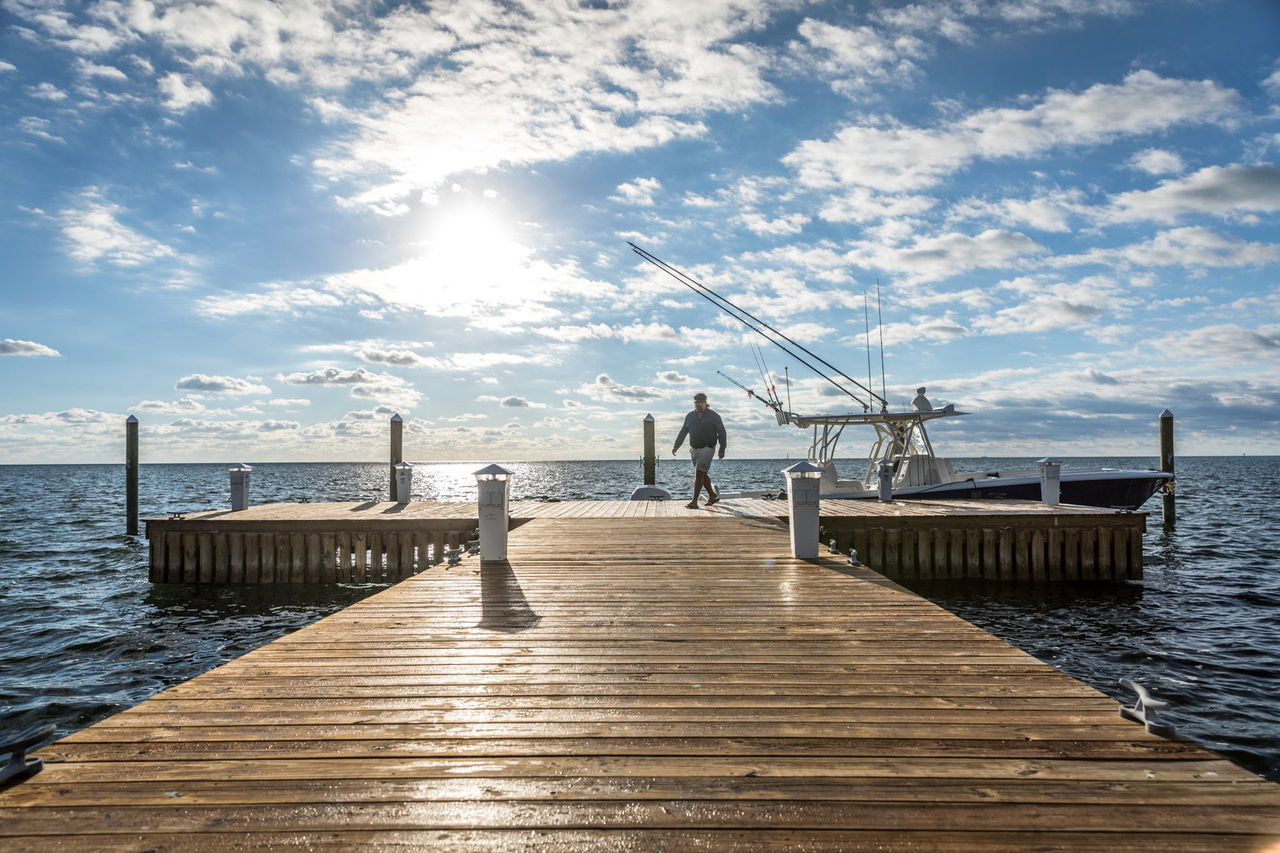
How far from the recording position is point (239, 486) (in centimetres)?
1417

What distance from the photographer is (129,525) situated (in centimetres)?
2070

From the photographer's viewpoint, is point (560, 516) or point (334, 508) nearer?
point (560, 516)

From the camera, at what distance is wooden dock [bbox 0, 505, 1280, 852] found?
2.48 m

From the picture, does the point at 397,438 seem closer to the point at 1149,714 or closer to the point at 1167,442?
the point at 1149,714

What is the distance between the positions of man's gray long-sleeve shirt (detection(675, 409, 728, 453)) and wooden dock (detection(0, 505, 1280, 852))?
739cm

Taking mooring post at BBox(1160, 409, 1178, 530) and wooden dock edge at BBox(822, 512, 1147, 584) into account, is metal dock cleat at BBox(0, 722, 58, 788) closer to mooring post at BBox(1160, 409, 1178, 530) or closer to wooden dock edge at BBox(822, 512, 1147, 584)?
wooden dock edge at BBox(822, 512, 1147, 584)

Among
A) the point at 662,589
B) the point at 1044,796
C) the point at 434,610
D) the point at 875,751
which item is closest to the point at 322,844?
the point at 875,751

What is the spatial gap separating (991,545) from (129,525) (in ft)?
76.4

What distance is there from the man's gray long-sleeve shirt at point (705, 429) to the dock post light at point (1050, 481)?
22.5 ft

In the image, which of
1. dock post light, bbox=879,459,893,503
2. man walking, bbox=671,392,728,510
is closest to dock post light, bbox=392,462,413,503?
man walking, bbox=671,392,728,510

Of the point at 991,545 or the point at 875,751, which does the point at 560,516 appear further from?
the point at 875,751

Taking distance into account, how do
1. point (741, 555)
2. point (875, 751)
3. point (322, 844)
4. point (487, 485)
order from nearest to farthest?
point (322, 844)
point (875, 751)
point (487, 485)
point (741, 555)

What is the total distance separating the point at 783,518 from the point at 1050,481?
651 cm

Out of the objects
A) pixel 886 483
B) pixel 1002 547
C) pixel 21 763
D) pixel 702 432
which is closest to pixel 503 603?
pixel 21 763
